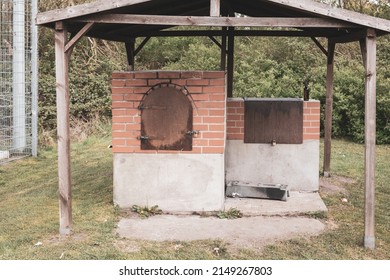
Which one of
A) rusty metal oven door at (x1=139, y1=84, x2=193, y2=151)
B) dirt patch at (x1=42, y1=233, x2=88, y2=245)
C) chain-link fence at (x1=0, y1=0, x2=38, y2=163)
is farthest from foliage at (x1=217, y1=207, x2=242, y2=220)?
chain-link fence at (x1=0, y1=0, x2=38, y2=163)

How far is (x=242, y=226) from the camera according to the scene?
19.9 ft

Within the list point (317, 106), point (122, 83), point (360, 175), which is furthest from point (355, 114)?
point (122, 83)

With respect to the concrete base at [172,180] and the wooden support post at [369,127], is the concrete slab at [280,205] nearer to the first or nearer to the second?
the concrete base at [172,180]

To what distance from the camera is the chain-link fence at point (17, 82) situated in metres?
10.8

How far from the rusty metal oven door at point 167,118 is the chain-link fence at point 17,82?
5.30 metres

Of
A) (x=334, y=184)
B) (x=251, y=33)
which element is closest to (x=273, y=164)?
(x=334, y=184)

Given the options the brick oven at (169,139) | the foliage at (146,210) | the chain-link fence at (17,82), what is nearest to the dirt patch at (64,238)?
the foliage at (146,210)

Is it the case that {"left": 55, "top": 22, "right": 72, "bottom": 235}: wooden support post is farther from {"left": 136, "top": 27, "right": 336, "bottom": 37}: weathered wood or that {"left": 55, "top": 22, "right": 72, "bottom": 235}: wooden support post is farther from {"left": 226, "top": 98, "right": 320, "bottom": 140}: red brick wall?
{"left": 136, "top": 27, "right": 336, "bottom": 37}: weathered wood

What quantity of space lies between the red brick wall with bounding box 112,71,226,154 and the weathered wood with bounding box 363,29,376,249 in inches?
74.3

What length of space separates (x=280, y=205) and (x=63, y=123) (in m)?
3.19

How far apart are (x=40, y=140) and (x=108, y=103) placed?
2.48 metres

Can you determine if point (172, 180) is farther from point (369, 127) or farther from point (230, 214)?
point (369, 127)

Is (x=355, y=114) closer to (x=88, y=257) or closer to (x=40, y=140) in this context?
(x=40, y=140)

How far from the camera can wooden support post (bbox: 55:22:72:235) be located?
556cm
